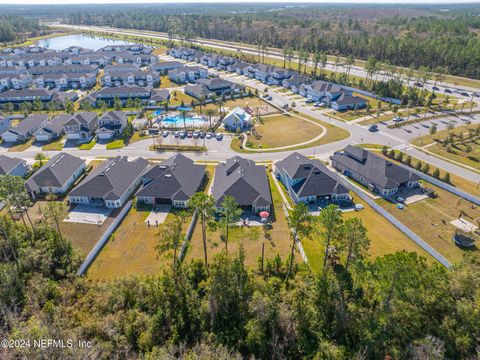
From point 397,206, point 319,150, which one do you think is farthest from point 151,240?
point 319,150

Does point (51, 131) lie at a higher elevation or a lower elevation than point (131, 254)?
higher

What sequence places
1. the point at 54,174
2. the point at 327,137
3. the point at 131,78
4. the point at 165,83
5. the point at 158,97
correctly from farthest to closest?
the point at 165,83 → the point at 131,78 → the point at 158,97 → the point at 327,137 → the point at 54,174

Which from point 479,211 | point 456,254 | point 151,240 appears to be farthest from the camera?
Result: point 479,211

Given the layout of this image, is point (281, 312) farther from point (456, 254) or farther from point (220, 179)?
point (220, 179)

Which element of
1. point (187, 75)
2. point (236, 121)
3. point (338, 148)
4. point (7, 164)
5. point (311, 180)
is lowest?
point (338, 148)

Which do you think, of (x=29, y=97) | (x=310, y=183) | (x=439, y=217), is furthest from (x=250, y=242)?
(x=29, y=97)

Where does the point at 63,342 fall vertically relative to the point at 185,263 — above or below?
above

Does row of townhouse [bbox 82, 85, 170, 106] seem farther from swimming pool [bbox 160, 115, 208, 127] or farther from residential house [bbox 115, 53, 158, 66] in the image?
residential house [bbox 115, 53, 158, 66]

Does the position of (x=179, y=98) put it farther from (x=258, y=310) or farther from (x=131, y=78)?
(x=258, y=310)
